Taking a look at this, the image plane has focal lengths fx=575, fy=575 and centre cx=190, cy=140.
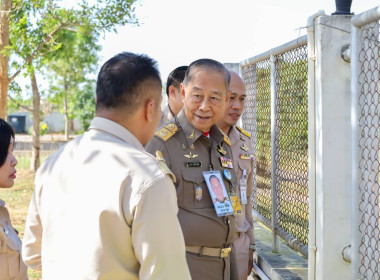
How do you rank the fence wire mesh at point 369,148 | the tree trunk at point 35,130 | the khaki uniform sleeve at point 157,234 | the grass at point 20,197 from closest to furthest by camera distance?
1. the khaki uniform sleeve at point 157,234
2. the fence wire mesh at point 369,148
3. the grass at point 20,197
4. the tree trunk at point 35,130

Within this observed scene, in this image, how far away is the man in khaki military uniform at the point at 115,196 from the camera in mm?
1747

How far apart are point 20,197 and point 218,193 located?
36.1 feet

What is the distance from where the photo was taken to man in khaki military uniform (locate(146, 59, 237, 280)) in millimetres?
3016

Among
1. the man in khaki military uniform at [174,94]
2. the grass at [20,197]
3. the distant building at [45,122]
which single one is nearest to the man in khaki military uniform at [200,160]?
the man in khaki military uniform at [174,94]

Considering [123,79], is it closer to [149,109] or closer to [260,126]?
[149,109]

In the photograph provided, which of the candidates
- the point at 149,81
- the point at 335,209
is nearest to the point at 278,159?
the point at 335,209

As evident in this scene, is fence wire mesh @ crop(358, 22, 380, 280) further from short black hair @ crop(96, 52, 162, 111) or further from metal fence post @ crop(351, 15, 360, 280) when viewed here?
short black hair @ crop(96, 52, 162, 111)

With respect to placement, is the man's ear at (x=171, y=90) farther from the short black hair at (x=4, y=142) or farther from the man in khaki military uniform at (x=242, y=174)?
the short black hair at (x=4, y=142)

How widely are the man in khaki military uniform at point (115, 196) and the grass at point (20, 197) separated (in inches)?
193

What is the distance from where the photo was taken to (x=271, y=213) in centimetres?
472

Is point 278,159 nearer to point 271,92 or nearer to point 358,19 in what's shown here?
point 271,92

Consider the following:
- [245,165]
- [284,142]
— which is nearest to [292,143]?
[284,142]

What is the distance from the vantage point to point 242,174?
388 cm

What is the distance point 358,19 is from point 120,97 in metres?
1.50
